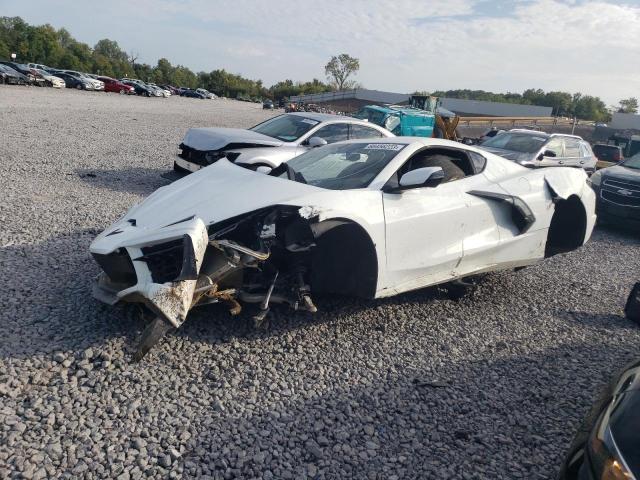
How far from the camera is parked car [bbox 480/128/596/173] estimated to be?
35.8 feet

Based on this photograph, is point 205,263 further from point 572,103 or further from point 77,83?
point 572,103

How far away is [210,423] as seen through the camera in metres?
2.86

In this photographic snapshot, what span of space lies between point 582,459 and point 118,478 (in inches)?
81.3

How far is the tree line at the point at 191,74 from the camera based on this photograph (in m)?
67.3

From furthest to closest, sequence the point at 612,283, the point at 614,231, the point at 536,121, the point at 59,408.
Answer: the point at 536,121, the point at 614,231, the point at 612,283, the point at 59,408

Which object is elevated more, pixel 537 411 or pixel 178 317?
pixel 178 317

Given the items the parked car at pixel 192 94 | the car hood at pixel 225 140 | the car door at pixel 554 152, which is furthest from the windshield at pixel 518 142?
the parked car at pixel 192 94

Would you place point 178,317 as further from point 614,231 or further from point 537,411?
point 614,231

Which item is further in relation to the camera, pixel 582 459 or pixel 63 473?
pixel 63 473

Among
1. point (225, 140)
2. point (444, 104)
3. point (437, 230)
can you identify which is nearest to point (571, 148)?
point (225, 140)

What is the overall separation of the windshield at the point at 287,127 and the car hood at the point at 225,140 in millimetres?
225

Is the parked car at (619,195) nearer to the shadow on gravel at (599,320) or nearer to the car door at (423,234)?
the shadow on gravel at (599,320)

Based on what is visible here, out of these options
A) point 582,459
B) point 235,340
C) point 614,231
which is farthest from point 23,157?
point 614,231

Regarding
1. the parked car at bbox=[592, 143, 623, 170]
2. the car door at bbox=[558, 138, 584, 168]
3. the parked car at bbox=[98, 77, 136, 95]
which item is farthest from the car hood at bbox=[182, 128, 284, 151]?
the parked car at bbox=[98, 77, 136, 95]
